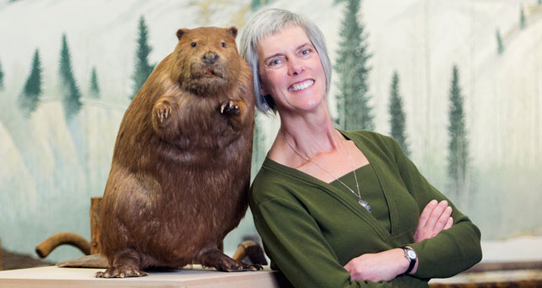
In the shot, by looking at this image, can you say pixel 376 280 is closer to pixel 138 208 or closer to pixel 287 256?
pixel 287 256

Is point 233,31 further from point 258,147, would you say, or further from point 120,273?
point 258,147

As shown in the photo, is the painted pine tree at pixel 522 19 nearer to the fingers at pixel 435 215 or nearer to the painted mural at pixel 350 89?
the painted mural at pixel 350 89

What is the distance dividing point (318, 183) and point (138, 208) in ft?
1.69

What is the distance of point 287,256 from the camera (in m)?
1.72

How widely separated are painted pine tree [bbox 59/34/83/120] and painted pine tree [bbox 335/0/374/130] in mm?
1785

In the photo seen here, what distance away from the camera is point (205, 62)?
1.51m

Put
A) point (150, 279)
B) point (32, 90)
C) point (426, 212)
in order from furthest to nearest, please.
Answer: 1. point (32, 90)
2. point (426, 212)
3. point (150, 279)

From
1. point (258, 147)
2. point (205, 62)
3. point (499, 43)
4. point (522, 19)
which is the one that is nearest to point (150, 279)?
point (205, 62)

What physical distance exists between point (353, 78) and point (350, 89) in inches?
3.1

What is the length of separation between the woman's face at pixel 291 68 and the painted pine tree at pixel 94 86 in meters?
2.69

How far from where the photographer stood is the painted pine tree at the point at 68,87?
4.28 m

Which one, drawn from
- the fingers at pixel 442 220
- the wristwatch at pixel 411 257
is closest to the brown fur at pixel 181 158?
the wristwatch at pixel 411 257

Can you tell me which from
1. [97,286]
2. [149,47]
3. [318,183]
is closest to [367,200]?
[318,183]

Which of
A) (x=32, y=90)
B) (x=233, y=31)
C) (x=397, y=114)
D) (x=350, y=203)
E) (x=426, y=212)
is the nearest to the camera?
(x=233, y=31)
